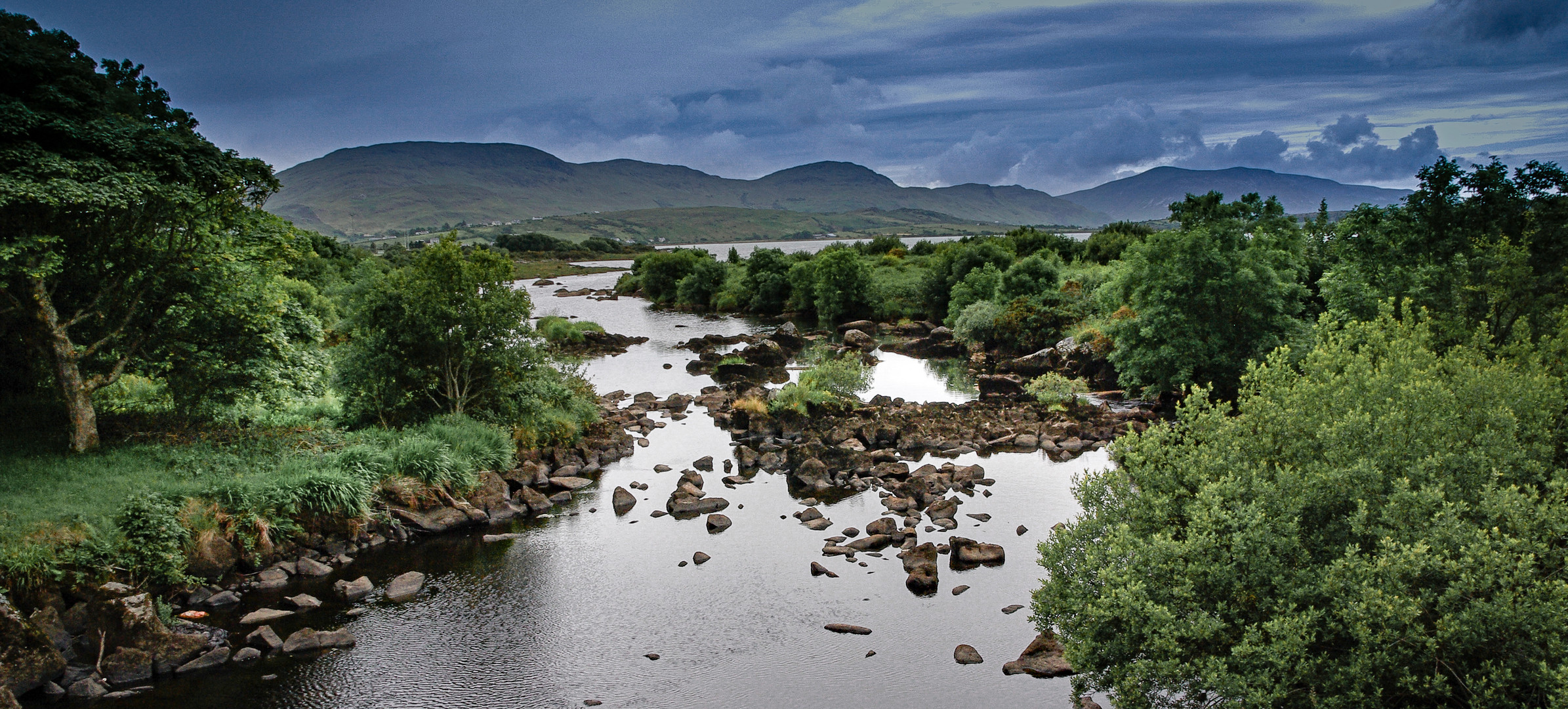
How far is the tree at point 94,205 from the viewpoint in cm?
1766

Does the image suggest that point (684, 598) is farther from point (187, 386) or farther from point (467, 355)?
point (187, 386)

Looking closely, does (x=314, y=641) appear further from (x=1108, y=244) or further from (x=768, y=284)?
(x=1108, y=244)

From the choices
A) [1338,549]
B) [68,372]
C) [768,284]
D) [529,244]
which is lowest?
[1338,549]

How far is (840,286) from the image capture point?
262 ft

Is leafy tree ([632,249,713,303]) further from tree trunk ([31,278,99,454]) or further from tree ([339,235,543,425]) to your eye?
tree trunk ([31,278,99,454])

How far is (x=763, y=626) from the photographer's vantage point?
18016 millimetres

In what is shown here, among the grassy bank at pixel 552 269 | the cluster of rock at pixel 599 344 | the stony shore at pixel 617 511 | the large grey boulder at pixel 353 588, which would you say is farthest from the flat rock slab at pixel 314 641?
the grassy bank at pixel 552 269

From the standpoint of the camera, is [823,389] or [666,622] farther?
[823,389]

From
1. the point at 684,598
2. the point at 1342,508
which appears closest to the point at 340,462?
the point at 684,598

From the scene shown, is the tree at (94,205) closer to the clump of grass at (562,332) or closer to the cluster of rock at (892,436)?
the cluster of rock at (892,436)

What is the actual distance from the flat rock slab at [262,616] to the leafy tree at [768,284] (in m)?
72.8

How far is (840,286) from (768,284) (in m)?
12.3

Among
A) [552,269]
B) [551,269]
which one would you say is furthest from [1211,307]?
[552,269]

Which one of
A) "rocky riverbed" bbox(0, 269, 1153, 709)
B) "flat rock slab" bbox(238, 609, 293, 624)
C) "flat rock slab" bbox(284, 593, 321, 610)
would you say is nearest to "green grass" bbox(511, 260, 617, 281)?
"rocky riverbed" bbox(0, 269, 1153, 709)
